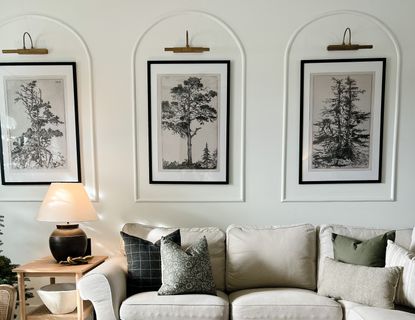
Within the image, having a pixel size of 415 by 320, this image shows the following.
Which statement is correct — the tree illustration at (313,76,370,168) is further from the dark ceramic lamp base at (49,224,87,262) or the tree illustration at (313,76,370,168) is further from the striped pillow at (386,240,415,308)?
the dark ceramic lamp base at (49,224,87,262)

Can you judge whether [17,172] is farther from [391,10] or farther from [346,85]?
[391,10]

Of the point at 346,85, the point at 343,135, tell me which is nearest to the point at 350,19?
the point at 346,85

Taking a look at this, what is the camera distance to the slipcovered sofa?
2211mm

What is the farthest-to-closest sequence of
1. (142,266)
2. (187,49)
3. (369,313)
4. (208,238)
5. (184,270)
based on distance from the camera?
(187,49) < (208,238) < (142,266) < (184,270) < (369,313)

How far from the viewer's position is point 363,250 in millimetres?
2387

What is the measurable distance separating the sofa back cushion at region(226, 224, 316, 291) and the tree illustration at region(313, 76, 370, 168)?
0.70 m

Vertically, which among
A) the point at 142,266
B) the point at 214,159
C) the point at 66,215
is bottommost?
the point at 142,266

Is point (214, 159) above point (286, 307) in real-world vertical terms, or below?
above

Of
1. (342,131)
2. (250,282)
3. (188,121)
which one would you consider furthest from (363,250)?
(188,121)

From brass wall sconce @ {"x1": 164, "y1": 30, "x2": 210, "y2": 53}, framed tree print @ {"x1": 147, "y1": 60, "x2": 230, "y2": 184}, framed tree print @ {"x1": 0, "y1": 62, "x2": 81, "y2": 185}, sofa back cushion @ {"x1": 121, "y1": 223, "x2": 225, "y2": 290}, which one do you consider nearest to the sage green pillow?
sofa back cushion @ {"x1": 121, "y1": 223, "x2": 225, "y2": 290}

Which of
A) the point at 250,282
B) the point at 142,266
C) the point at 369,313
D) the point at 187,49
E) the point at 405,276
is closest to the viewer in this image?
the point at 369,313

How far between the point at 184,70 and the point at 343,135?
1407mm

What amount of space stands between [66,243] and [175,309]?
3.26 ft

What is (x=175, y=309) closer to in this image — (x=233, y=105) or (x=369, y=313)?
(x=369, y=313)
